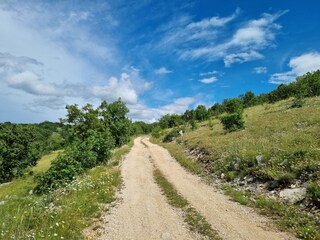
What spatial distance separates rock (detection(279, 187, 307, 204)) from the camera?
505 inches

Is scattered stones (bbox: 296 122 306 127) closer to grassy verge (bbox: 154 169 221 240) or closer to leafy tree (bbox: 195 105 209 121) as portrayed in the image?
grassy verge (bbox: 154 169 221 240)

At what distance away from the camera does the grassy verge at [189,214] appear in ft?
34.2

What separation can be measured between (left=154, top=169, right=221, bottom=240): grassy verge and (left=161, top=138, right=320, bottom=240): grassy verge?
2760mm

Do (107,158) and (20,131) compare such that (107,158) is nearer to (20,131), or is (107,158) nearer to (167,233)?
(167,233)

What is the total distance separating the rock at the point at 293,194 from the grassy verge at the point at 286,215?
0.51 meters

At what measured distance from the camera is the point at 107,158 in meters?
33.5

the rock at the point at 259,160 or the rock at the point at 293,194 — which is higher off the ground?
the rock at the point at 259,160

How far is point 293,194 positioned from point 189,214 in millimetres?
5302

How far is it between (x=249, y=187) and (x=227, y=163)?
5.01 metres

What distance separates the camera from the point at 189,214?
41.0 ft

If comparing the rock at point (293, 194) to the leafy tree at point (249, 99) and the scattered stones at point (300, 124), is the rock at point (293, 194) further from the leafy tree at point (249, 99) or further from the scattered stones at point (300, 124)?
the leafy tree at point (249, 99)

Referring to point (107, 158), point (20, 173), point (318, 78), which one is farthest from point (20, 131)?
point (318, 78)

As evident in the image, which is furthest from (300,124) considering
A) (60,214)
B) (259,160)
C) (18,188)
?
(18,188)

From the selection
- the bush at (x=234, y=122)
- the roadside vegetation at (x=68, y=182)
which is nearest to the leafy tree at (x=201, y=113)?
the roadside vegetation at (x=68, y=182)
